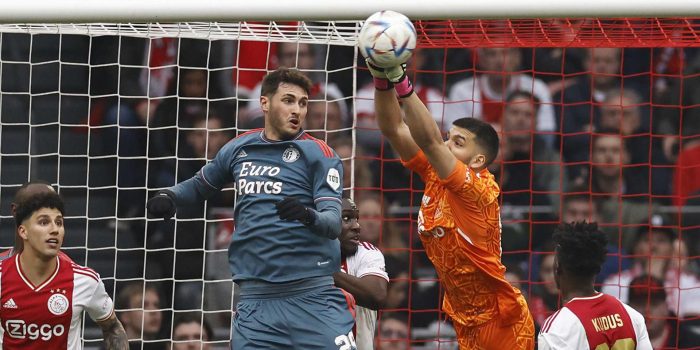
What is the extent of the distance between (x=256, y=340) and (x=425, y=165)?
52.4 inches

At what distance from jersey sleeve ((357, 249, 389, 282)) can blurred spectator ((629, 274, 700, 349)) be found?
2.60 meters

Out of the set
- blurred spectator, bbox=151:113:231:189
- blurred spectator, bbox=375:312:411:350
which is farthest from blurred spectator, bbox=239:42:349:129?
blurred spectator, bbox=375:312:411:350

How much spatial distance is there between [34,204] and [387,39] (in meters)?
2.37

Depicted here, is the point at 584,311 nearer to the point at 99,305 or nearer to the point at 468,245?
the point at 468,245

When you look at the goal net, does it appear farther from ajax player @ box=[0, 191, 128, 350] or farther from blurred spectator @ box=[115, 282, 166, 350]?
ajax player @ box=[0, 191, 128, 350]

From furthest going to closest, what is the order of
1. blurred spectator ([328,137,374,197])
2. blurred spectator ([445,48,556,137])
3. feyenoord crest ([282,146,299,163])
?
blurred spectator ([445,48,556,137]) → blurred spectator ([328,137,374,197]) → feyenoord crest ([282,146,299,163])

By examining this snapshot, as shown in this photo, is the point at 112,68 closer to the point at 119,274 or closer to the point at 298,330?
the point at 119,274

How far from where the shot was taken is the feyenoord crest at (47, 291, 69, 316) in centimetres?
716

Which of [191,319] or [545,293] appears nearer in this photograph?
[191,319]

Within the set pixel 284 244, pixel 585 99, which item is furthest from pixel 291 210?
pixel 585 99

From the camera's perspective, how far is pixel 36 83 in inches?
372

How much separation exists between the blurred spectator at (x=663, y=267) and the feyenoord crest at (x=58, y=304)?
4177 millimetres

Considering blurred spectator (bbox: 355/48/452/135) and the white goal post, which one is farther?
blurred spectator (bbox: 355/48/452/135)

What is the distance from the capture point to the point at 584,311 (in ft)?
19.9
